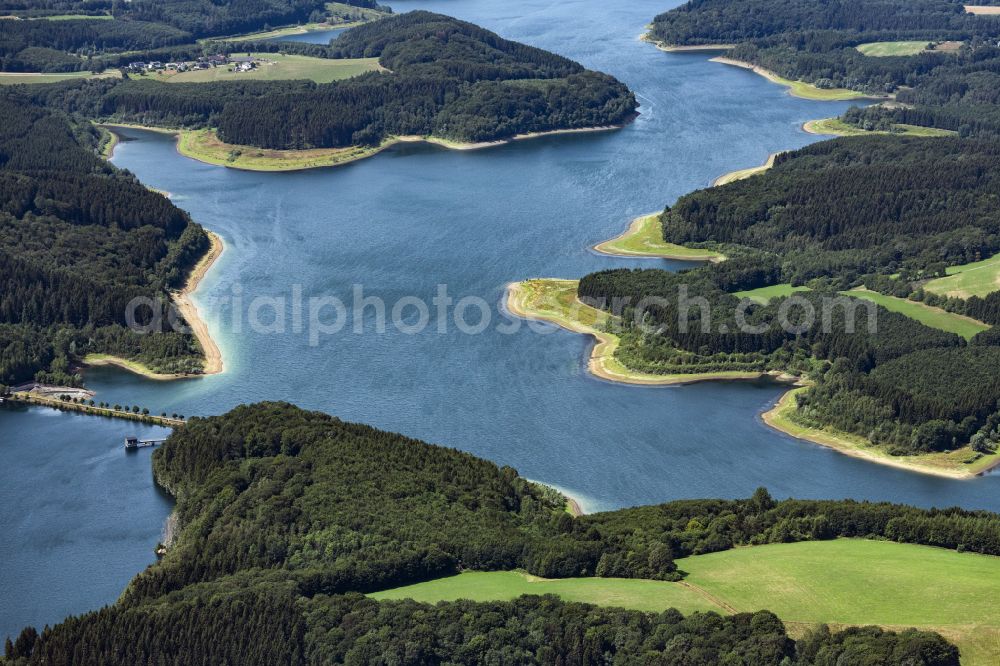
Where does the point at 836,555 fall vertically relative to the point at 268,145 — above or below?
below

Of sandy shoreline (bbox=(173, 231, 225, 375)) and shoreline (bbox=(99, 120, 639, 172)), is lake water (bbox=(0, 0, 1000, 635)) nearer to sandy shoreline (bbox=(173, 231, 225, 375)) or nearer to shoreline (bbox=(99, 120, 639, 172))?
sandy shoreline (bbox=(173, 231, 225, 375))

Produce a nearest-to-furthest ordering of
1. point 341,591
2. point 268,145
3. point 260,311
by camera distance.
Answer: point 341,591 → point 260,311 → point 268,145

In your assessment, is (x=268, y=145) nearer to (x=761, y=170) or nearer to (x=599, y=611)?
(x=761, y=170)

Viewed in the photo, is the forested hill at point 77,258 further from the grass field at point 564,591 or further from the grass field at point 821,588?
the grass field at point 821,588

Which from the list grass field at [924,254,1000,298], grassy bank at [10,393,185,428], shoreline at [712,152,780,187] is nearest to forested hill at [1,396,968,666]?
grassy bank at [10,393,185,428]

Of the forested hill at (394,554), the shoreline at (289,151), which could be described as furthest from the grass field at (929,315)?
the shoreline at (289,151)

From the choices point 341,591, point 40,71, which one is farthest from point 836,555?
point 40,71

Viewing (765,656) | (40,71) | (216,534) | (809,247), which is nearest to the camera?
(765,656)
